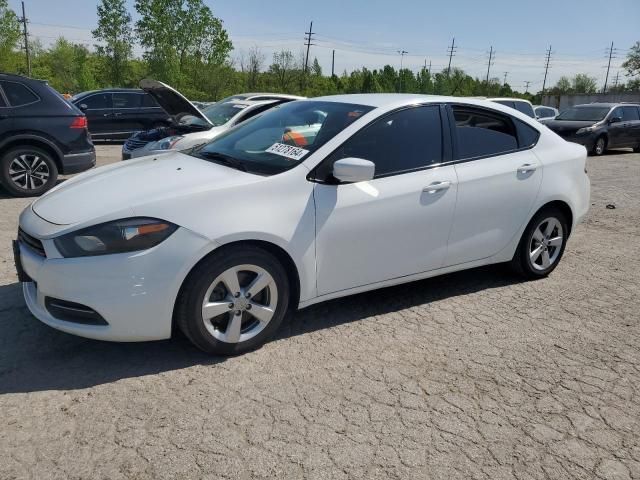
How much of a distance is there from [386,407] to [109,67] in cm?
5399

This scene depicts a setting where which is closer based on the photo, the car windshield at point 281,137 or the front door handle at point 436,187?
the car windshield at point 281,137

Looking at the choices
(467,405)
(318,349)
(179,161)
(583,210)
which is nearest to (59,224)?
(179,161)

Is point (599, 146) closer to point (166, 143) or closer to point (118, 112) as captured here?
point (166, 143)

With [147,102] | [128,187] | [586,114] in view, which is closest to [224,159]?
[128,187]

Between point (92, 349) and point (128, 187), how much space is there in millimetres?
1036

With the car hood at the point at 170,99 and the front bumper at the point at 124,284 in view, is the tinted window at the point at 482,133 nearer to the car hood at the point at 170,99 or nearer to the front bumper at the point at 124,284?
the front bumper at the point at 124,284

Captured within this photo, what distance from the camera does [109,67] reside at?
4984 cm

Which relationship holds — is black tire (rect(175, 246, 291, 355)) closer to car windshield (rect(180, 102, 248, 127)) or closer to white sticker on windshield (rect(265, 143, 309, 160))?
white sticker on windshield (rect(265, 143, 309, 160))

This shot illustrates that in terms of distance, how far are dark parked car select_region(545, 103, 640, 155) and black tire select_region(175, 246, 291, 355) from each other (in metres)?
14.7

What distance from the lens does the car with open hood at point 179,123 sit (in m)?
7.52

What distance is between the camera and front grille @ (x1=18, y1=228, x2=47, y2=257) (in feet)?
9.80

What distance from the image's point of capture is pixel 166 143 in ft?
25.8

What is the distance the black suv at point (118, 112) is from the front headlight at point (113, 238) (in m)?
12.8

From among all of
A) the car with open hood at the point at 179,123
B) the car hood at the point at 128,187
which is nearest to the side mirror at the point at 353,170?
the car hood at the point at 128,187
